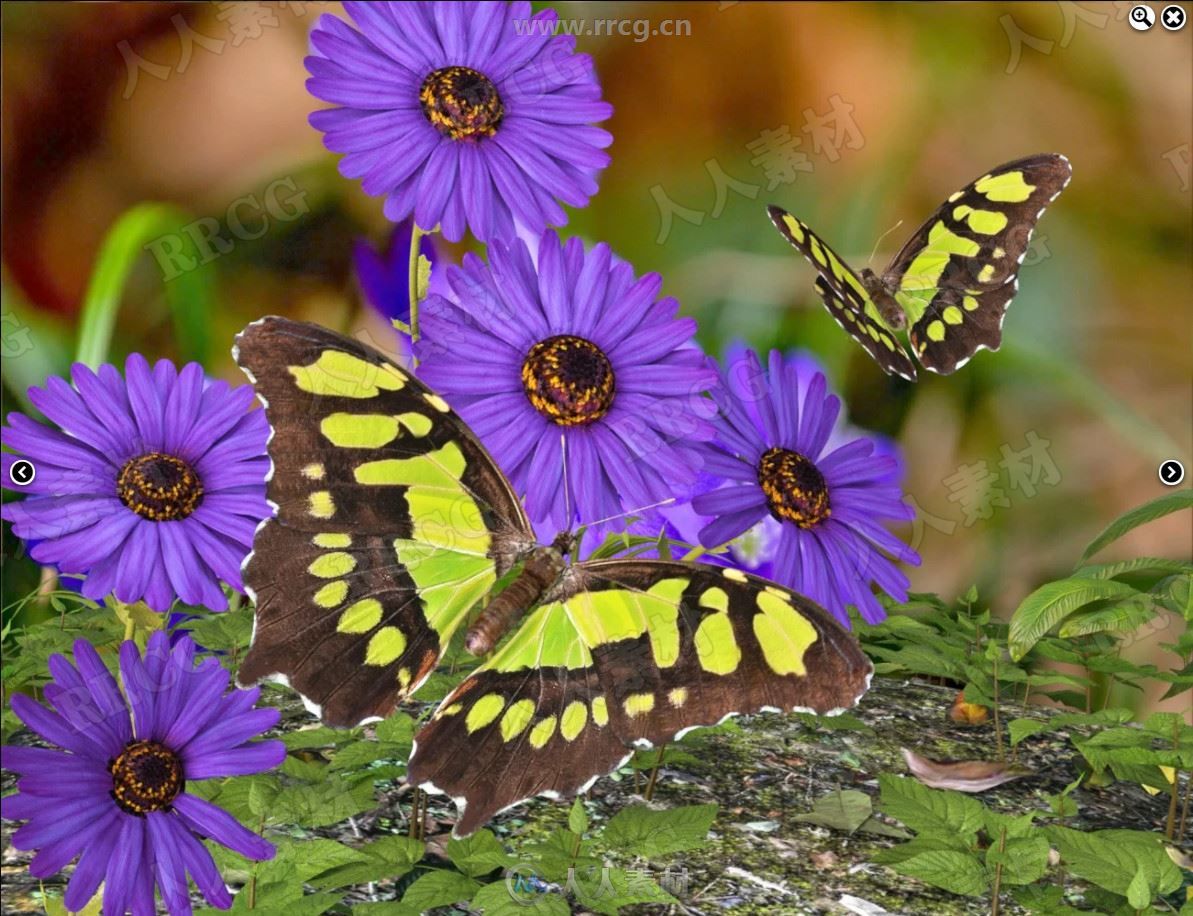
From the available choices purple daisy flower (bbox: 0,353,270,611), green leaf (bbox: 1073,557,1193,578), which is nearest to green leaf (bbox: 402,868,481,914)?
purple daisy flower (bbox: 0,353,270,611)

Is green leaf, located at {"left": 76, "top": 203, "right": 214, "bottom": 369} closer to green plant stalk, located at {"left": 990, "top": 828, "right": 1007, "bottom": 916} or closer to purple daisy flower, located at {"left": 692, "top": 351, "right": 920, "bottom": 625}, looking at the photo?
purple daisy flower, located at {"left": 692, "top": 351, "right": 920, "bottom": 625}

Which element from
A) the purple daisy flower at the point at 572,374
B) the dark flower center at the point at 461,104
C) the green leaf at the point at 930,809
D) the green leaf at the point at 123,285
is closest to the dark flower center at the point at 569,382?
the purple daisy flower at the point at 572,374

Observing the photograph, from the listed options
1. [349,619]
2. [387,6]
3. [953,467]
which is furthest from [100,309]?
[953,467]

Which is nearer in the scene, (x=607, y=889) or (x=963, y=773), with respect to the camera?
(x=607, y=889)

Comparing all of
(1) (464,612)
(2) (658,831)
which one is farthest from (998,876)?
(1) (464,612)

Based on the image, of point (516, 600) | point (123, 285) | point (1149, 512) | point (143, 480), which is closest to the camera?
point (516, 600)

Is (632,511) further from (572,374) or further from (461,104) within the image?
(461,104)

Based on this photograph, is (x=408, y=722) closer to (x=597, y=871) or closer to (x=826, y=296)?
(x=597, y=871)

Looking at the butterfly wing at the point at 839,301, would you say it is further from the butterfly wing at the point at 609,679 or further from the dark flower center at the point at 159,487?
the dark flower center at the point at 159,487
